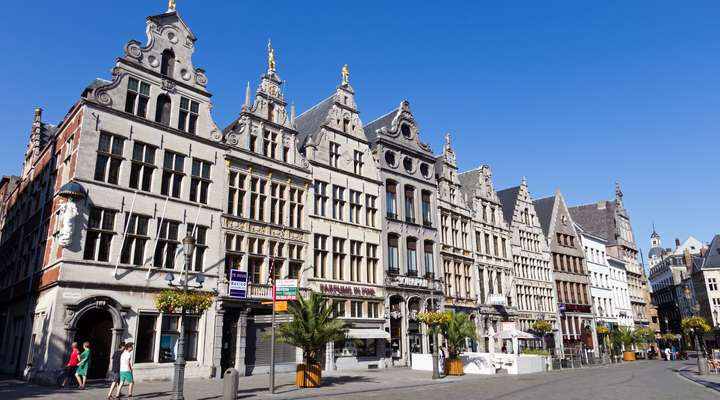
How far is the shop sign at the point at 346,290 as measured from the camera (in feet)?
106

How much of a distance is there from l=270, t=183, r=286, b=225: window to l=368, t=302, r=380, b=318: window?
29.2 ft

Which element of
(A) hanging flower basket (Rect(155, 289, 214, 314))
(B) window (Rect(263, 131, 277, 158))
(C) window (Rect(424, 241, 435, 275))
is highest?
(B) window (Rect(263, 131, 277, 158))

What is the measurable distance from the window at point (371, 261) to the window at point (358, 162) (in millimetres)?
5476

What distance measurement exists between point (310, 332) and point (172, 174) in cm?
1158

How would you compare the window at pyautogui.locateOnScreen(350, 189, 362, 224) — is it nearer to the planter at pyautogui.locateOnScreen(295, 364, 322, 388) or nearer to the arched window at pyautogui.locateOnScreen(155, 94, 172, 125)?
the arched window at pyautogui.locateOnScreen(155, 94, 172, 125)

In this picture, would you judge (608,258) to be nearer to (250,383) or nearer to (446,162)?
(446,162)

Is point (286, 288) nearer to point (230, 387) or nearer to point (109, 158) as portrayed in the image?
point (230, 387)

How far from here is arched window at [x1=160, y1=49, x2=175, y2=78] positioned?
27500 millimetres

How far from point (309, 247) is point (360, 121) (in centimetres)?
1141

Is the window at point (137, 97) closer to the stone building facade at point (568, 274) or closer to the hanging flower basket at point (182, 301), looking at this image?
the hanging flower basket at point (182, 301)

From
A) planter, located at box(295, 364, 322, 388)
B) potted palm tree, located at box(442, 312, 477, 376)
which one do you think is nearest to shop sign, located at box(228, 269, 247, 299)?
planter, located at box(295, 364, 322, 388)

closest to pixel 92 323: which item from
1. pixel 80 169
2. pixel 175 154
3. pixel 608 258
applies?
pixel 80 169

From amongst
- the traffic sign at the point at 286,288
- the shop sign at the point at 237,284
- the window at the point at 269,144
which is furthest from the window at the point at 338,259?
the traffic sign at the point at 286,288

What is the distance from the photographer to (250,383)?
2292 cm
